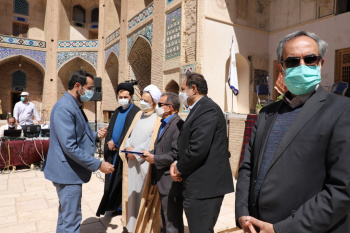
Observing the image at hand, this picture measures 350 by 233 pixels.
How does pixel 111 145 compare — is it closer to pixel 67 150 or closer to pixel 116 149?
pixel 116 149

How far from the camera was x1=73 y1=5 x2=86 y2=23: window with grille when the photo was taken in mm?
18781

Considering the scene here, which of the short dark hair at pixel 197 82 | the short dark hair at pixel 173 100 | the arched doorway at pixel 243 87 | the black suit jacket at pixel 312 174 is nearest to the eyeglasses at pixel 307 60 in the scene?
the black suit jacket at pixel 312 174

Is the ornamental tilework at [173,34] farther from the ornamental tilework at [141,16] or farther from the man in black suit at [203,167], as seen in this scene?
the man in black suit at [203,167]

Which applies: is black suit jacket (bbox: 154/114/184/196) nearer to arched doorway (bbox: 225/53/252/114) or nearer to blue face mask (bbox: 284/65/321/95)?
blue face mask (bbox: 284/65/321/95)

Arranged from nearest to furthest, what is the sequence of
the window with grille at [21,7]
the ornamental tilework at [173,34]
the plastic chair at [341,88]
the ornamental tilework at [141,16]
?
the plastic chair at [341,88], the ornamental tilework at [173,34], the ornamental tilework at [141,16], the window with grille at [21,7]

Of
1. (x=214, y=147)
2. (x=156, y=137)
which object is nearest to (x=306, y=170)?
(x=214, y=147)

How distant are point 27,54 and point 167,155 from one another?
17730 mm

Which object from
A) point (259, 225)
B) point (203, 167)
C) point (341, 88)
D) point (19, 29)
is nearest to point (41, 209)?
point (203, 167)

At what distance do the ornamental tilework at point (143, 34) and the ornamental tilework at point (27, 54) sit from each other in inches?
320

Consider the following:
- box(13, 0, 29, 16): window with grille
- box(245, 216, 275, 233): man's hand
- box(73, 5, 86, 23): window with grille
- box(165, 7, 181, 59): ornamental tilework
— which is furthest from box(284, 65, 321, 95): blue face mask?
box(13, 0, 29, 16): window with grille

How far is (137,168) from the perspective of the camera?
2.75 metres

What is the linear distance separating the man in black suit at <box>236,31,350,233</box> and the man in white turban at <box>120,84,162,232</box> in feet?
5.06

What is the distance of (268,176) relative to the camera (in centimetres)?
117

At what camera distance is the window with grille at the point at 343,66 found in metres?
7.09
